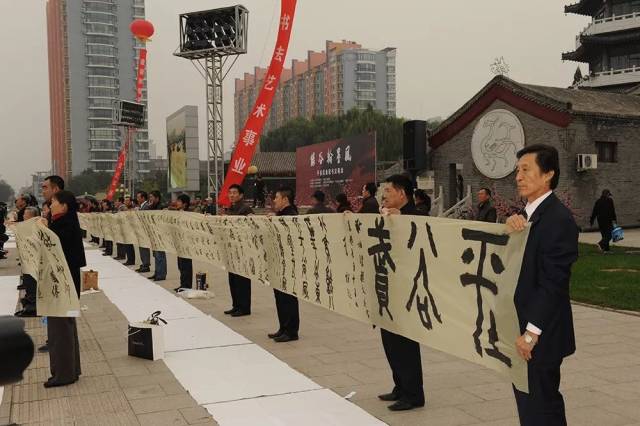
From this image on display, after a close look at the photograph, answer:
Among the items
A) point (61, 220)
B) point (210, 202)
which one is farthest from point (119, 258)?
point (61, 220)

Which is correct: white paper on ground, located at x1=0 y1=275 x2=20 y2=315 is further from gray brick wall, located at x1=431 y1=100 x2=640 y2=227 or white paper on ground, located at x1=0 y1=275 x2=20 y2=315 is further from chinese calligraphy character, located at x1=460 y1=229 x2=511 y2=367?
gray brick wall, located at x1=431 y1=100 x2=640 y2=227

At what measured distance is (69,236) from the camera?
5.42 m

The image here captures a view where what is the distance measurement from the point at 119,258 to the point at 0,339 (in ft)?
52.3

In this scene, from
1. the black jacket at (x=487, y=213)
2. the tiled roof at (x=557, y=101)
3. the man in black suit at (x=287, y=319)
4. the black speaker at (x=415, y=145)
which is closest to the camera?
the man in black suit at (x=287, y=319)

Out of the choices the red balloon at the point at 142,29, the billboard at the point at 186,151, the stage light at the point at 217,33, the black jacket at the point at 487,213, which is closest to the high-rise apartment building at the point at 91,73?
the billboard at the point at 186,151

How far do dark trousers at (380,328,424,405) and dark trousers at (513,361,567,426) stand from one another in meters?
1.48

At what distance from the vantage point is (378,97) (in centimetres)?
11638

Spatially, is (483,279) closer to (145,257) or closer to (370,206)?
(370,206)

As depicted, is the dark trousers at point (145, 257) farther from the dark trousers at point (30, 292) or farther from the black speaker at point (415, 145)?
the black speaker at point (415, 145)

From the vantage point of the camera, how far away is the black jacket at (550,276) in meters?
2.73

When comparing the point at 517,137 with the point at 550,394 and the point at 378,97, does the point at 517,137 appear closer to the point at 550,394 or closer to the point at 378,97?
the point at 550,394

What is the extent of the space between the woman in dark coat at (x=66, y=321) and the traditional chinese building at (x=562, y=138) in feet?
60.0

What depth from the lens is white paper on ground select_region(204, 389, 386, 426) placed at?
4.13 meters

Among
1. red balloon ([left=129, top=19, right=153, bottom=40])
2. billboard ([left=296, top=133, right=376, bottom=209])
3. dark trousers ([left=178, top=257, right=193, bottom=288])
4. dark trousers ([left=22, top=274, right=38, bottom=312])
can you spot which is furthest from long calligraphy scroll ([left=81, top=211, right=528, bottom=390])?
red balloon ([left=129, top=19, right=153, bottom=40])
